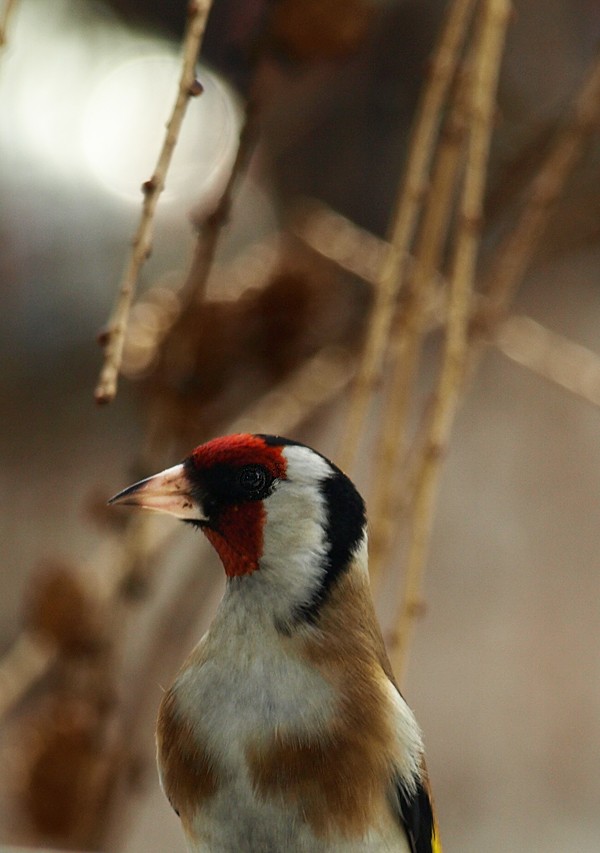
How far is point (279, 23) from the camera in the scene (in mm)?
757

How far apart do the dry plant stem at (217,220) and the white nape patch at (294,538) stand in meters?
0.15

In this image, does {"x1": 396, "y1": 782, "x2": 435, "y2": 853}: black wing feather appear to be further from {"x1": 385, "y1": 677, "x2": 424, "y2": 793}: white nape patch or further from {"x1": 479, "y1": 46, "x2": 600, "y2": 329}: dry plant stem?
{"x1": 479, "y1": 46, "x2": 600, "y2": 329}: dry plant stem

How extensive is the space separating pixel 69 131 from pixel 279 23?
5.35 feet

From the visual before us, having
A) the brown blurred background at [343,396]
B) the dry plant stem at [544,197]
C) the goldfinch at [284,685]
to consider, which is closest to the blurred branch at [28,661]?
the goldfinch at [284,685]

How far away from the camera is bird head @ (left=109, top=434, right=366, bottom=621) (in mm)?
598

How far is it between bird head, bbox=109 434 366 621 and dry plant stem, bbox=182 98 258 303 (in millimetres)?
149

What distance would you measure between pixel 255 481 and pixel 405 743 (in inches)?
6.2

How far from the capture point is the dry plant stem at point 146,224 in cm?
42

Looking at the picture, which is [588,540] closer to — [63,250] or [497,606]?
[497,606]

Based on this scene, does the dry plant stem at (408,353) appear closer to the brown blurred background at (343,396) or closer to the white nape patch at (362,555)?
the white nape patch at (362,555)

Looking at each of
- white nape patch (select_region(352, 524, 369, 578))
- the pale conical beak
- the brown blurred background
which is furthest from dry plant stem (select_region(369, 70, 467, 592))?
the brown blurred background

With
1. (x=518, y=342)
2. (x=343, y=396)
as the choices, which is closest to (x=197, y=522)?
(x=518, y=342)

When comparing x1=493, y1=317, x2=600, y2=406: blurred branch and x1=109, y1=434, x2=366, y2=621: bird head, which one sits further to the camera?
x1=493, y1=317, x2=600, y2=406: blurred branch

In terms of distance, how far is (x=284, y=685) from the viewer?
23.5 inches
